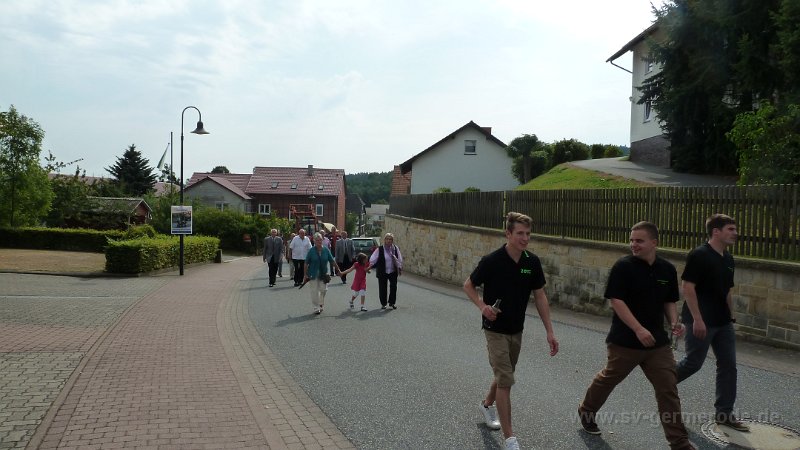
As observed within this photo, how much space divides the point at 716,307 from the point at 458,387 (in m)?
2.54

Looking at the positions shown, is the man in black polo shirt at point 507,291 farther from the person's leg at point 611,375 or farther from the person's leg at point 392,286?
the person's leg at point 392,286

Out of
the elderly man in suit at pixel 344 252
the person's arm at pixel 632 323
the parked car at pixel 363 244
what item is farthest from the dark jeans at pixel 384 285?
the parked car at pixel 363 244

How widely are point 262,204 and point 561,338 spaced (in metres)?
73.1

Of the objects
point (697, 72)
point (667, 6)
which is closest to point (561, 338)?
point (697, 72)

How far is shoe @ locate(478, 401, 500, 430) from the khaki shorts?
1.99ft

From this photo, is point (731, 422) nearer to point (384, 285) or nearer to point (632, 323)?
point (632, 323)

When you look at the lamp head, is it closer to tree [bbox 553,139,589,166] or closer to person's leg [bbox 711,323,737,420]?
person's leg [bbox 711,323,737,420]

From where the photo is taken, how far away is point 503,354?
485cm

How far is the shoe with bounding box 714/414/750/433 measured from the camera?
5141 millimetres

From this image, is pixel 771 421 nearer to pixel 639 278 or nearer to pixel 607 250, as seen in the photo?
pixel 639 278

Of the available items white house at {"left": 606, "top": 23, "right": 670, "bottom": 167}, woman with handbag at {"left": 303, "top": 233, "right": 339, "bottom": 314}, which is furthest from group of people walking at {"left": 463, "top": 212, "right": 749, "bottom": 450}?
white house at {"left": 606, "top": 23, "right": 670, "bottom": 167}

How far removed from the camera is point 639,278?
471 centimetres

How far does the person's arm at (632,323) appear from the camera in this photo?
4570mm

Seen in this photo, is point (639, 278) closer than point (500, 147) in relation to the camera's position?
Yes
